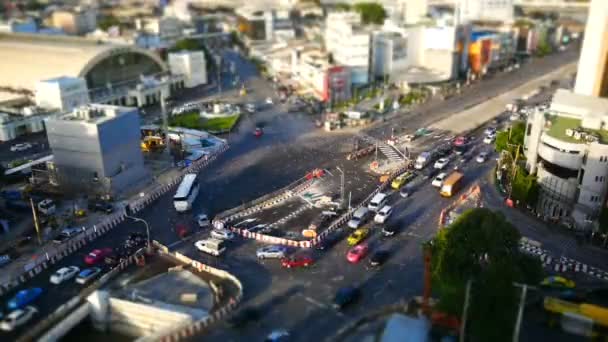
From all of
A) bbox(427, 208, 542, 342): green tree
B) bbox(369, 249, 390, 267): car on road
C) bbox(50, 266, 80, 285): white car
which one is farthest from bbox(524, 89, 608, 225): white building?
bbox(50, 266, 80, 285): white car

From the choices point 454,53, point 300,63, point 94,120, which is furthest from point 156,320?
point 454,53

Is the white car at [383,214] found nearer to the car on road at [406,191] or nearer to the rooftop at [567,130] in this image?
the car on road at [406,191]

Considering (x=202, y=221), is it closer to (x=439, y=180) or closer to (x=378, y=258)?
(x=378, y=258)

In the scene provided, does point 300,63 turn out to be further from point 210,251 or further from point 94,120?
point 210,251

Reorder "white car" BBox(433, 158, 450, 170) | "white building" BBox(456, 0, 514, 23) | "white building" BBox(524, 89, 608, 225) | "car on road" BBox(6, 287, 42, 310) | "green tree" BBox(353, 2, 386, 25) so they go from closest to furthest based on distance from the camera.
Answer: "car on road" BBox(6, 287, 42, 310) < "white building" BBox(524, 89, 608, 225) < "white car" BBox(433, 158, 450, 170) < "green tree" BBox(353, 2, 386, 25) < "white building" BBox(456, 0, 514, 23)

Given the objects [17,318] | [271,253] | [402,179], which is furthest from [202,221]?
[402,179]

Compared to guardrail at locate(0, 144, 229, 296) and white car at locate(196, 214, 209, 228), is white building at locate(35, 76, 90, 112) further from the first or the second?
white car at locate(196, 214, 209, 228)
